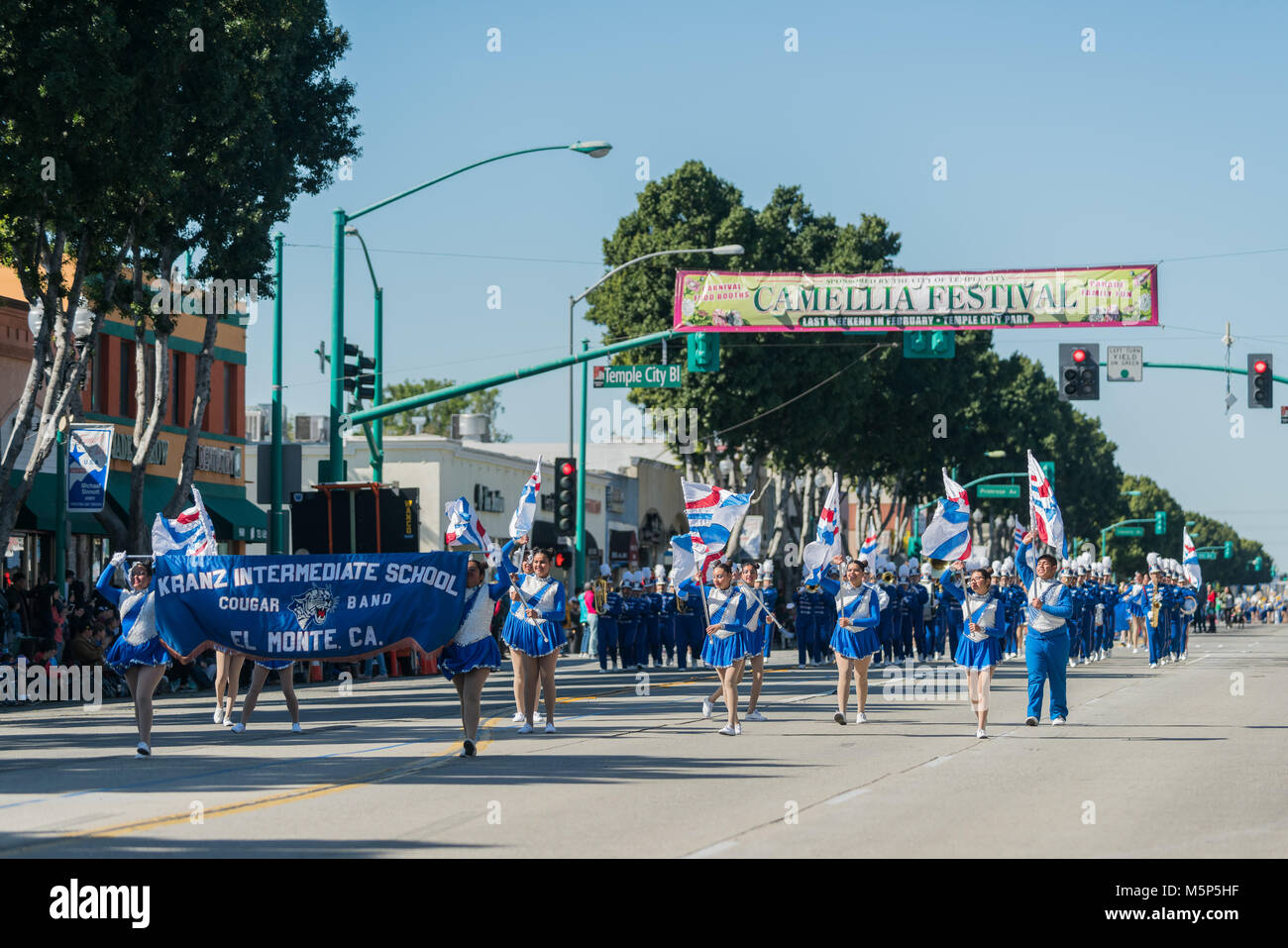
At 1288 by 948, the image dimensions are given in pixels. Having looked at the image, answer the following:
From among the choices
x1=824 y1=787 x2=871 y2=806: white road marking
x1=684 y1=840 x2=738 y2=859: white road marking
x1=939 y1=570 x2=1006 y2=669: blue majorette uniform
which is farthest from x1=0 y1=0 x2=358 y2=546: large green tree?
x1=684 y1=840 x2=738 y2=859: white road marking

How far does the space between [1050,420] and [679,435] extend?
36.7 metres

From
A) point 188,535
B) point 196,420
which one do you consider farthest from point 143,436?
point 188,535

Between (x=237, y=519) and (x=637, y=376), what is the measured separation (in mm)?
11935

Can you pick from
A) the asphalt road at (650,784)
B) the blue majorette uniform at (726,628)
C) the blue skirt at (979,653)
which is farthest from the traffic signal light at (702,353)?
the blue skirt at (979,653)

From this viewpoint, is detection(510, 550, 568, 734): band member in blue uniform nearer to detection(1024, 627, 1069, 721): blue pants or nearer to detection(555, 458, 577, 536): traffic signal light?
detection(1024, 627, 1069, 721): blue pants

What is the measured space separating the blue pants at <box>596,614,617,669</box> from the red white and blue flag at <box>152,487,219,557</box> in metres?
11.8

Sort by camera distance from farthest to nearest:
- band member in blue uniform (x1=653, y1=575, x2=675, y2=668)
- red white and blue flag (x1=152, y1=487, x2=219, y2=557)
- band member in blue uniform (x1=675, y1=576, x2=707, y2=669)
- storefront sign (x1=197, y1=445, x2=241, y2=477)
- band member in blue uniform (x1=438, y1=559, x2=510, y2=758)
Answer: storefront sign (x1=197, y1=445, x2=241, y2=477), band member in blue uniform (x1=653, y1=575, x2=675, y2=668), band member in blue uniform (x1=675, y1=576, x2=707, y2=669), red white and blue flag (x1=152, y1=487, x2=219, y2=557), band member in blue uniform (x1=438, y1=559, x2=510, y2=758)

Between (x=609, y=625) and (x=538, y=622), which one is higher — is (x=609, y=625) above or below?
below

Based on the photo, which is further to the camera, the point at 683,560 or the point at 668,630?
the point at 668,630

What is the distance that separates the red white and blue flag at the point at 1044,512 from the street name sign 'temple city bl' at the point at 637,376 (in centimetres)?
1012

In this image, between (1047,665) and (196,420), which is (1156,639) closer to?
(1047,665)

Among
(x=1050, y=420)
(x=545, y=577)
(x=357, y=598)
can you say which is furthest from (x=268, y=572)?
(x=1050, y=420)

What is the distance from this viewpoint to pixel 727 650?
741 inches

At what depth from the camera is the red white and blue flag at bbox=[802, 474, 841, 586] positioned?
27625 mm
